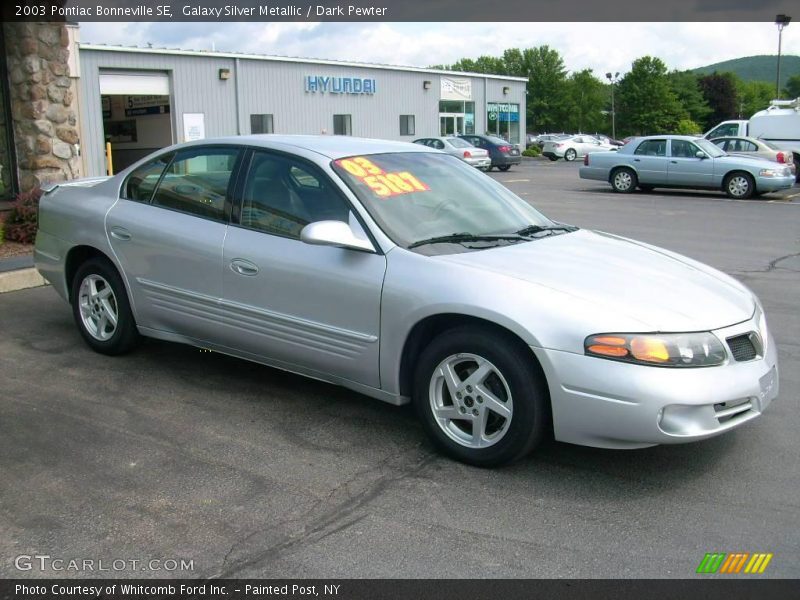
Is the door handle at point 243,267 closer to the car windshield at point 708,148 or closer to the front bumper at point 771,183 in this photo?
the front bumper at point 771,183

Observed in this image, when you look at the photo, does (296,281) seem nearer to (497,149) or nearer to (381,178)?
(381,178)

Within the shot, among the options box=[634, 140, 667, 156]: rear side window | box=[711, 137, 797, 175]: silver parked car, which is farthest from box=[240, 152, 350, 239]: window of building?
box=[711, 137, 797, 175]: silver parked car

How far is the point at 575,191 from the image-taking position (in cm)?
2173

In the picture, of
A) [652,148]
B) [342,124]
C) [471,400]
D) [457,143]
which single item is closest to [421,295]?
[471,400]

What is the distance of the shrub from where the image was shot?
958 cm

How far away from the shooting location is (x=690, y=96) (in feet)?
300

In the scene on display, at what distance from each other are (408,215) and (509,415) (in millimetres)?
1335

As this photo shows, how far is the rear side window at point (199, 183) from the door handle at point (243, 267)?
36cm

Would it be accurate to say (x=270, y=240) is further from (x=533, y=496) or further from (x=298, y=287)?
(x=533, y=496)

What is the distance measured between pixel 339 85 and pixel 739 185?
1912cm

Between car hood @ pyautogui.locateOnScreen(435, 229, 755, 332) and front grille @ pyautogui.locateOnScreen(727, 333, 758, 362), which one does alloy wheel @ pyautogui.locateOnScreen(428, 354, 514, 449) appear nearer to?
car hood @ pyautogui.locateOnScreen(435, 229, 755, 332)

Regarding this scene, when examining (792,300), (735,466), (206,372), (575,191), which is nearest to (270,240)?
(206,372)

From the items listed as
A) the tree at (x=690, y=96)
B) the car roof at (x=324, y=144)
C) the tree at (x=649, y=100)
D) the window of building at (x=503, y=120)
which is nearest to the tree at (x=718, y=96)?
the tree at (x=690, y=96)
